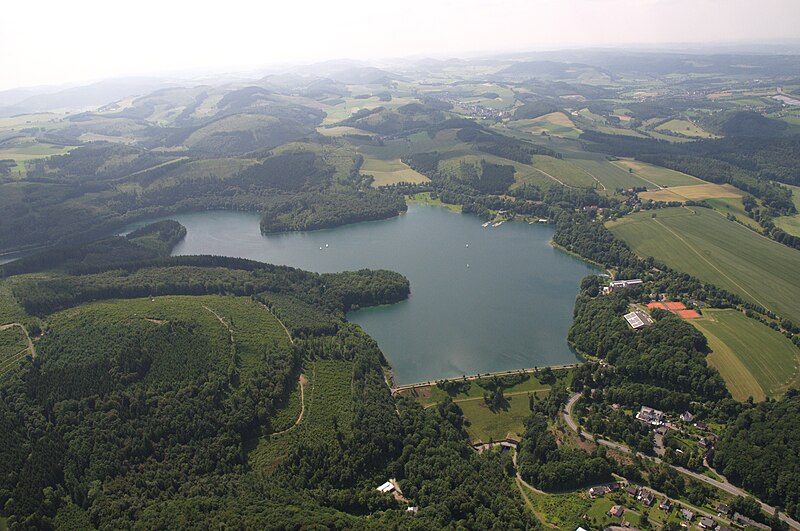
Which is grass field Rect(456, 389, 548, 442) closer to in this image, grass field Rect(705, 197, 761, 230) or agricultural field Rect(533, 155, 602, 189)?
grass field Rect(705, 197, 761, 230)

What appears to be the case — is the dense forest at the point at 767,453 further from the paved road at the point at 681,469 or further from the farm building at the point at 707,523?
the farm building at the point at 707,523

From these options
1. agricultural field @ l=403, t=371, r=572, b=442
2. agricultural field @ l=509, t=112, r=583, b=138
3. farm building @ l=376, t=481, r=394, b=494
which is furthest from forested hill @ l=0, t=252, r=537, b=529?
agricultural field @ l=509, t=112, r=583, b=138

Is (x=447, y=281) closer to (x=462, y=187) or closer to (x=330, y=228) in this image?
(x=330, y=228)

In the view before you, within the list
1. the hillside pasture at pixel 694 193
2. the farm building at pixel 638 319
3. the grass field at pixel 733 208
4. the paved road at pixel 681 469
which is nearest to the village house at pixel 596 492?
the paved road at pixel 681 469

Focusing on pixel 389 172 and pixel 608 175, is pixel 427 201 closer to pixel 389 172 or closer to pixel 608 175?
pixel 389 172

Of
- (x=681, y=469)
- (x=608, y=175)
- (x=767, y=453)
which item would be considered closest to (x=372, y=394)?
(x=681, y=469)

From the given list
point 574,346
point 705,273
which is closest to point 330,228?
point 574,346
